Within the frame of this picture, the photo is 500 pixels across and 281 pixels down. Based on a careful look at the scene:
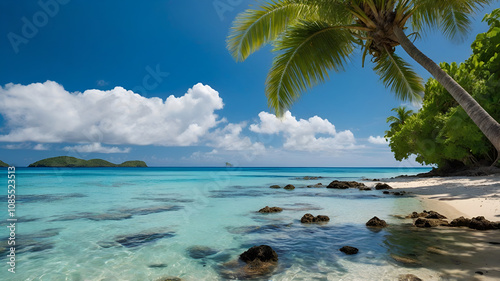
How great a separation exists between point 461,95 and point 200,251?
17.8ft

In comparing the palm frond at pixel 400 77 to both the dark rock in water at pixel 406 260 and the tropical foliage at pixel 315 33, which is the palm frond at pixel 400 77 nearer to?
the tropical foliage at pixel 315 33

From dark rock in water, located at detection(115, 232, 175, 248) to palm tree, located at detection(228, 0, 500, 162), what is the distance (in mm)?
4379

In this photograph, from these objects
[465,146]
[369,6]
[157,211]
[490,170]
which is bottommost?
[157,211]

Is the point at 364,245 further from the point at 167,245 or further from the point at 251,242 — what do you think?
the point at 167,245

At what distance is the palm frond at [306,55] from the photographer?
6.64m

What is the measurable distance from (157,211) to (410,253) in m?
8.99

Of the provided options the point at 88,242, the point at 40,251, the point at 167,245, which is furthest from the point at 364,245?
the point at 40,251

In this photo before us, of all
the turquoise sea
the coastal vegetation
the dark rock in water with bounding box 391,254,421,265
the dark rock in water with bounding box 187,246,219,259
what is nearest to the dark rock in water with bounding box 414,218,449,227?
the turquoise sea

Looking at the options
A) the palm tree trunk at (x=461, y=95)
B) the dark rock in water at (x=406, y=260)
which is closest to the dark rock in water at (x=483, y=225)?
the dark rock in water at (x=406, y=260)

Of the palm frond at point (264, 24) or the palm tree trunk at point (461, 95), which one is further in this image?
the palm frond at point (264, 24)

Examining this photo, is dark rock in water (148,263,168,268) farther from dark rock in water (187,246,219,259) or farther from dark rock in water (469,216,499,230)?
dark rock in water (469,216,499,230)

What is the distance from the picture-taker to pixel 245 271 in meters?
4.25

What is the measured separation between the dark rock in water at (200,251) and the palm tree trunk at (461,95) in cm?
484

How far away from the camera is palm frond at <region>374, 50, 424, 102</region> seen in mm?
7883
